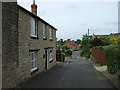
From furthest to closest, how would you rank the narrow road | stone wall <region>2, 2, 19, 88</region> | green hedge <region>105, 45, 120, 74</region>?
green hedge <region>105, 45, 120, 74</region>, the narrow road, stone wall <region>2, 2, 19, 88</region>

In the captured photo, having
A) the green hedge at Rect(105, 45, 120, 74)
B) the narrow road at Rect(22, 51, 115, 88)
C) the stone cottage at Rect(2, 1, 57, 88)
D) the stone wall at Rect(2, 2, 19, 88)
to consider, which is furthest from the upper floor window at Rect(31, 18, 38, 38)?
the green hedge at Rect(105, 45, 120, 74)

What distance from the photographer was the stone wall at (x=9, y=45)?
7434 mm

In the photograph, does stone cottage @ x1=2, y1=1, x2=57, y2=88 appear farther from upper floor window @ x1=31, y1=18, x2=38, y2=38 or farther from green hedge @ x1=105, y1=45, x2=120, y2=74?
green hedge @ x1=105, y1=45, x2=120, y2=74

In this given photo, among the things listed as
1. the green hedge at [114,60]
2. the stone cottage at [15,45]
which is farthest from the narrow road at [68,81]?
the green hedge at [114,60]

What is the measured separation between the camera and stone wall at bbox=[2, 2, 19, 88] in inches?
293

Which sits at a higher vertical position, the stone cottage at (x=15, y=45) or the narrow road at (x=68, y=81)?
the stone cottage at (x=15, y=45)

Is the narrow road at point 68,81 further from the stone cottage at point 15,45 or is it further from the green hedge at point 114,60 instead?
the green hedge at point 114,60

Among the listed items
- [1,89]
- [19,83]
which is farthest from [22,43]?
[1,89]

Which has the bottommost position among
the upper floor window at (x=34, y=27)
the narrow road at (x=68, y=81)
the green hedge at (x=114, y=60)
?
the narrow road at (x=68, y=81)

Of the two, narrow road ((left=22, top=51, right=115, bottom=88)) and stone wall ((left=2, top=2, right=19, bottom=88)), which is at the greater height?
stone wall ((left=2, top=2, right=19, bottom=88))

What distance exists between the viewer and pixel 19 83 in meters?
9.08

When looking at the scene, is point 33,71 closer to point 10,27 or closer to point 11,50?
point 11,50

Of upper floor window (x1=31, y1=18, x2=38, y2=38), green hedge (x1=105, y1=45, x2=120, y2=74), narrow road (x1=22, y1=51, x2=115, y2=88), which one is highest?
upper floor window (x1=31, y1=18, x2=38, y2=38)

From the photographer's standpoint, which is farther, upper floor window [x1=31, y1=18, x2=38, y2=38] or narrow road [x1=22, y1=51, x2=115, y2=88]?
upper floor window [x1=31, y1=18, x2=38, y2=38]
